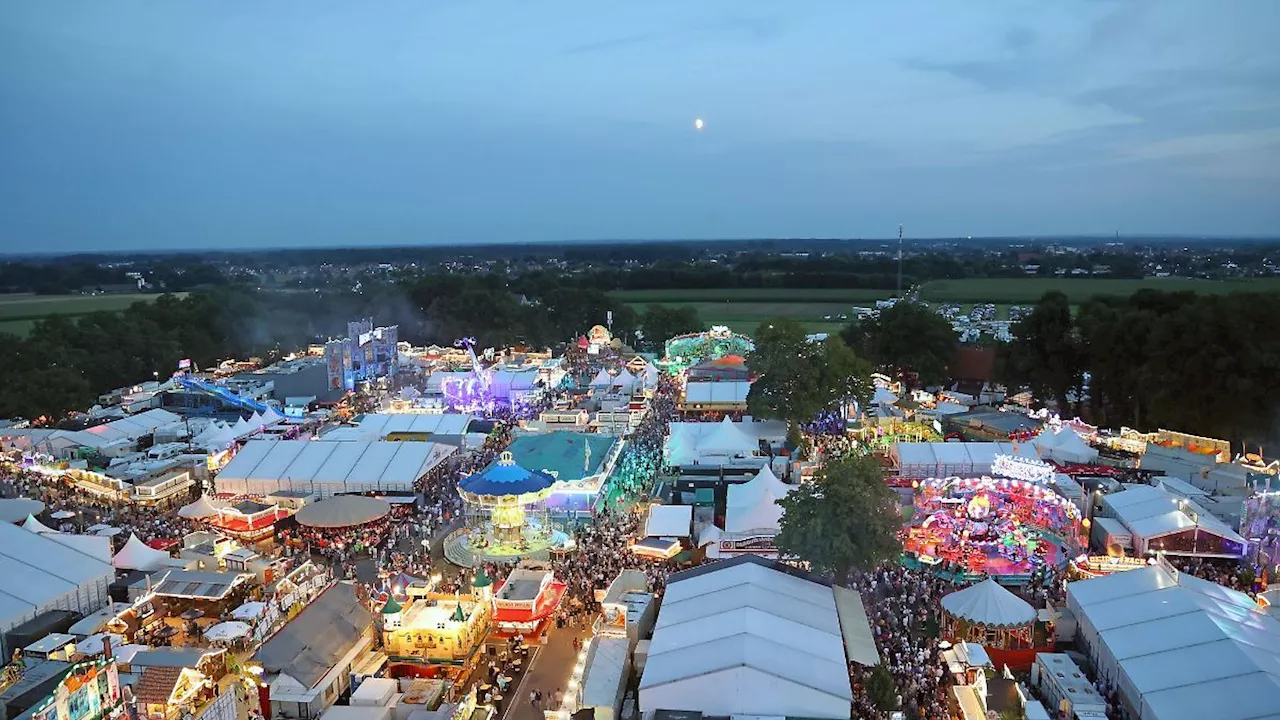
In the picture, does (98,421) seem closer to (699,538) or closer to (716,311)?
(699,538)

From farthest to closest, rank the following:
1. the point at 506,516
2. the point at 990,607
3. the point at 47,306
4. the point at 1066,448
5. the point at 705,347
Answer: the point at 47,306
the point at 705,347
the point at 1066,448
the point at 506,516
the point at 990,607

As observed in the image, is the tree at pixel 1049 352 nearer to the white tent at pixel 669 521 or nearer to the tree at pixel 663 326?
the white tent at pixel 669 521

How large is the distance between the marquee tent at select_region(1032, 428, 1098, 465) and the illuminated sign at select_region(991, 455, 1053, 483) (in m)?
3.58

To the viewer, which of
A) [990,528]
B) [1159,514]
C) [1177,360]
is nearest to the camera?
[1159,514]

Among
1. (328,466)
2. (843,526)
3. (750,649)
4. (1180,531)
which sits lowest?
(328,466)

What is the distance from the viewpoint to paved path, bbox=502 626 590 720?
42.3 ft

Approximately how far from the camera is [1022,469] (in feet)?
68.9

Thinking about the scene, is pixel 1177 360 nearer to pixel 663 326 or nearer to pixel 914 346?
pixel 914 346

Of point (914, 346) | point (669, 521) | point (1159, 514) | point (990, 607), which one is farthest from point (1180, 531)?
point (914, 346)

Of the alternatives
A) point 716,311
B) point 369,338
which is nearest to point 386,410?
point 369,338

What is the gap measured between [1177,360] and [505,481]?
2287cm

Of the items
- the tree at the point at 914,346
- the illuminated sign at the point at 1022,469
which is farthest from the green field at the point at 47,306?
the illuminated sign at the point at 1022,469

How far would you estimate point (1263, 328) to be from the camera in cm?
2622

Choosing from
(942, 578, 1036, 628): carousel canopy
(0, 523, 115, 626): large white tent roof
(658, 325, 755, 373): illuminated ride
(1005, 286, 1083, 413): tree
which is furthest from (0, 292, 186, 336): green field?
(942, 578, 1036, 628): carousel canopy
